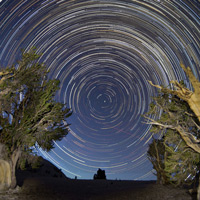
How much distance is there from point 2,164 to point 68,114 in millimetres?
5436

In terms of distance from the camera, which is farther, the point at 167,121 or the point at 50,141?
the point at 50,141

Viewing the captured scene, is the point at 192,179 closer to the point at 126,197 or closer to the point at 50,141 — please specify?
the point at 126,197

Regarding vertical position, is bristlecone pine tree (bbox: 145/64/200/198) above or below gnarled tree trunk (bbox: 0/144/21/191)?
above

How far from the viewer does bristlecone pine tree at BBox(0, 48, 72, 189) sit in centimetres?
1229

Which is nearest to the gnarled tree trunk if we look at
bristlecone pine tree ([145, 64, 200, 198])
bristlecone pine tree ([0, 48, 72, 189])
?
bristlecone pine tree ([0, 48, 72, 189])

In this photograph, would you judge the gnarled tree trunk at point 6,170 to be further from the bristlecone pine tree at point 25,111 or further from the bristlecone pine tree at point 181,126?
the bristlecone pine tree at point 181,126

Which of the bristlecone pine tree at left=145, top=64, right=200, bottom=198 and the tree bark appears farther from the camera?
the tree bark

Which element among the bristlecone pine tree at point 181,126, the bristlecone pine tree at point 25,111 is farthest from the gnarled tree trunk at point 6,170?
the bristlecone pine tree at point 181,126

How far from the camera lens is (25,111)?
43.5ft

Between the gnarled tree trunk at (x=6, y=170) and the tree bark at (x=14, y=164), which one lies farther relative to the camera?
the tree bark at (x=14, y=164)

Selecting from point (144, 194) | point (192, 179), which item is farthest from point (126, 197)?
point (192, 179)

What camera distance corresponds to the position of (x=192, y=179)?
13.5m

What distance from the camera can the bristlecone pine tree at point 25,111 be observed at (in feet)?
40.3

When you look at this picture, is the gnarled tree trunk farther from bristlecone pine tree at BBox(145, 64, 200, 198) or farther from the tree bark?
bristlecone pine tree at BBox(145, 64, 200, 198)
